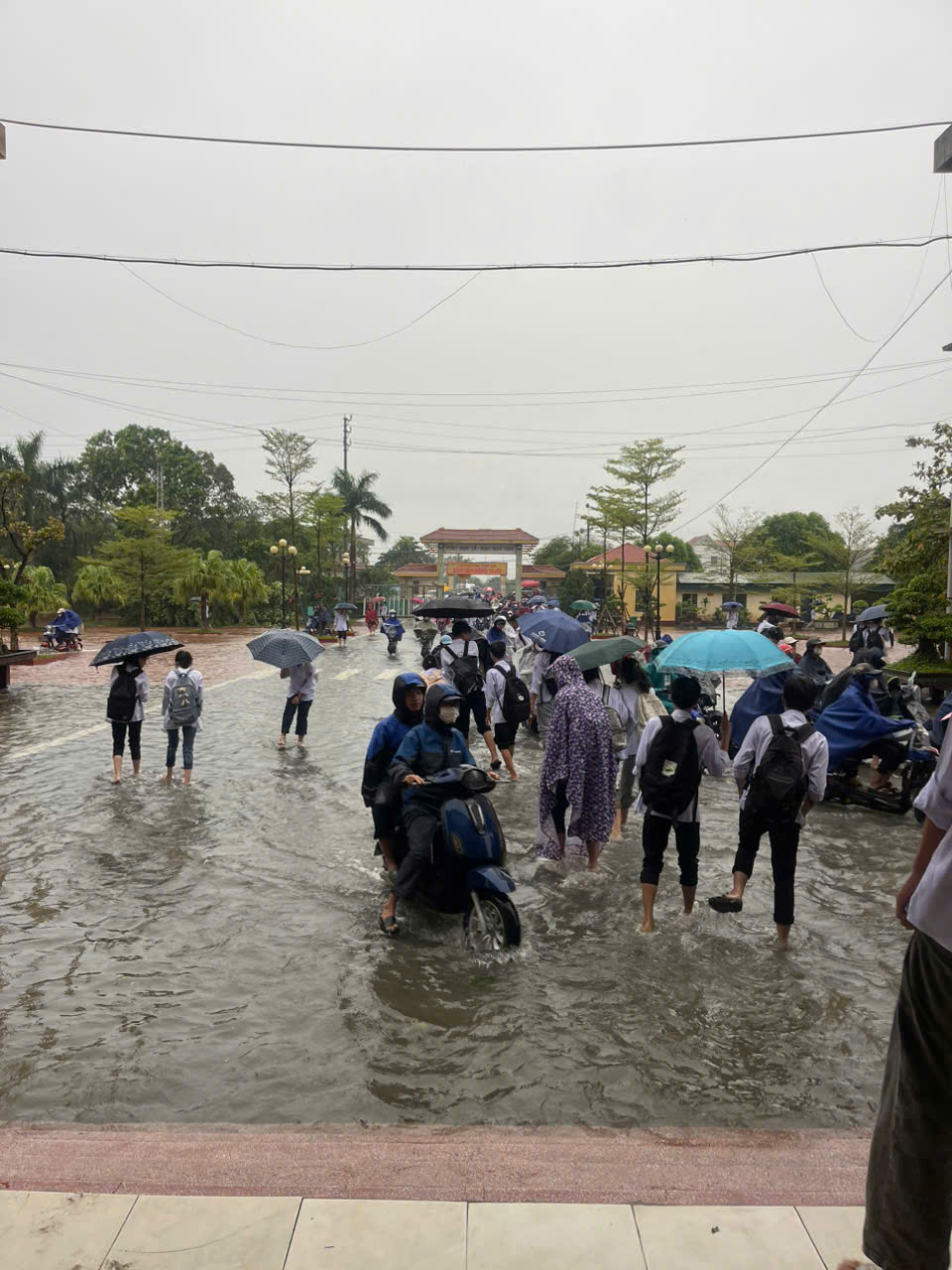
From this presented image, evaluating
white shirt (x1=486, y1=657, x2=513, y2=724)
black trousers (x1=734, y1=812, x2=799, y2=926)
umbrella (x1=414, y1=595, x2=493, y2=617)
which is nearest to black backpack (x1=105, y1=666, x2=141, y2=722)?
white shirt (x1=486, y1=657, x2=513, y2=724)

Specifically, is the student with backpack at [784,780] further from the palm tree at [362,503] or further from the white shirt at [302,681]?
the palm tree at [362,503]

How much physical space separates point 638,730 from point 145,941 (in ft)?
15.6

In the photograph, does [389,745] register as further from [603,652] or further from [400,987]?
[603,652]

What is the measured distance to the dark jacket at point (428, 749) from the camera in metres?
5.92

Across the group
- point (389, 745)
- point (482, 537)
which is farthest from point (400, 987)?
point (482, 537)

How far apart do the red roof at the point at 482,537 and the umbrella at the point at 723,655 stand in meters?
57.6

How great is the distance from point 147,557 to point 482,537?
3204cm

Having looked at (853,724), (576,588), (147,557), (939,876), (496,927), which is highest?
(147,557)

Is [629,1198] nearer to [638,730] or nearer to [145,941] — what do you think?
[145,941]

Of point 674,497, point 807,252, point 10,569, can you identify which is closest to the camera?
point 807,252

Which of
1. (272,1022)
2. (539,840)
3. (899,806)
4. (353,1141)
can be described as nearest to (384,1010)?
(272,1022)

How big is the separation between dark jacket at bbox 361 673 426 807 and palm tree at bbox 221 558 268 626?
37349mm

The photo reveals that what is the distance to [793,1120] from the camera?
3.79 metres

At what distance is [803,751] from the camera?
18.6ft
